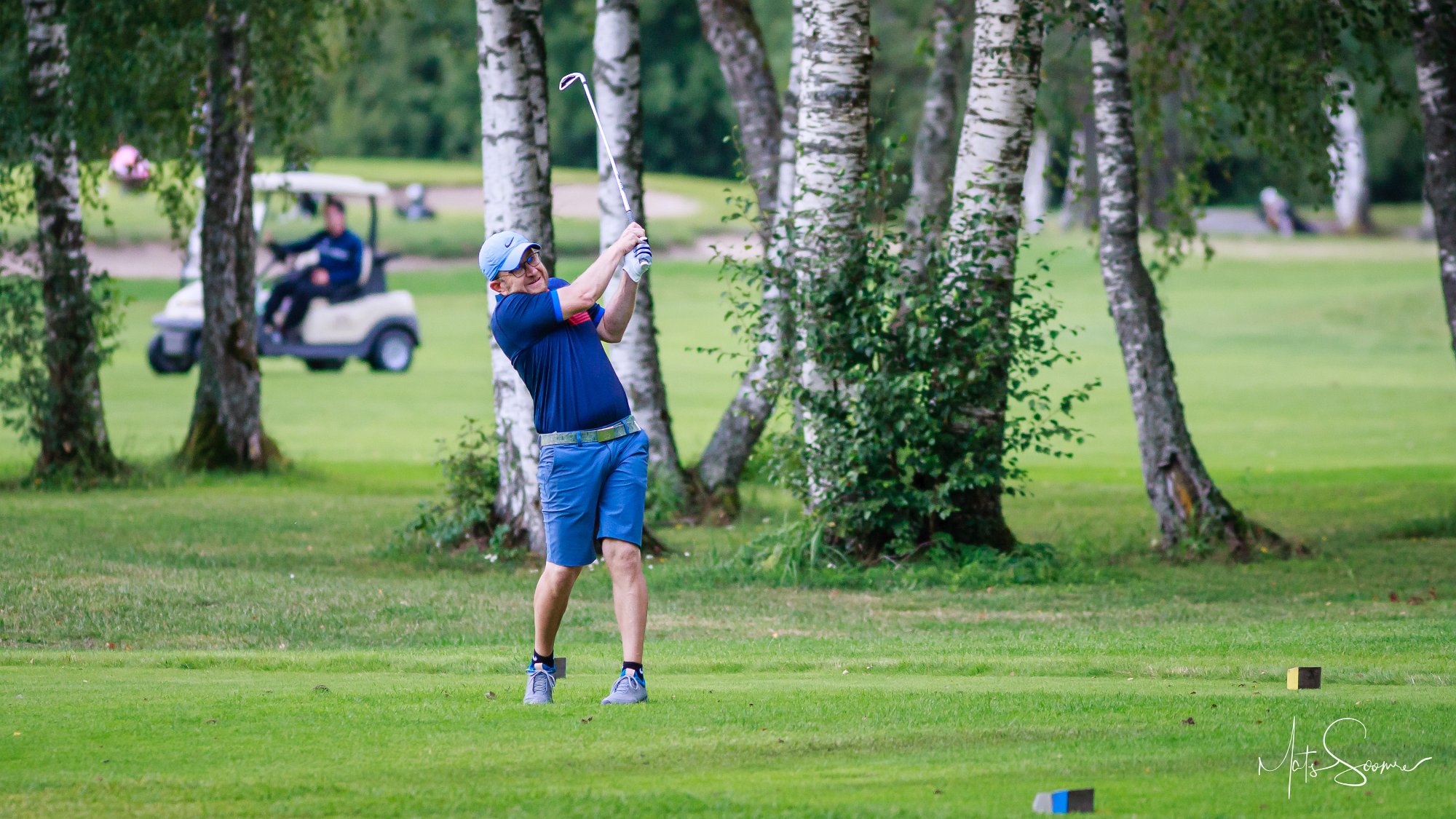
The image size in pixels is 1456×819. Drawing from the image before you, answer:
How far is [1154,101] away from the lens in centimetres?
1681

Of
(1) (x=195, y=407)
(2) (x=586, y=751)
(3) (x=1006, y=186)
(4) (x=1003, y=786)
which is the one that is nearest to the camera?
(4) (x=1003, y=786)

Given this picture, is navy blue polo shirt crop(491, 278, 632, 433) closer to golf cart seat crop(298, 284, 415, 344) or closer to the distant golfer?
the distant golfer

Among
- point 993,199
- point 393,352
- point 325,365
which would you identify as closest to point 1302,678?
point 993,199

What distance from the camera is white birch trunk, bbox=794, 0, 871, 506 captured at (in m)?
12.2

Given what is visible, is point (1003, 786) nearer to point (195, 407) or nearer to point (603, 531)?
point (603, 531)

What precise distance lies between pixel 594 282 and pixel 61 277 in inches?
444

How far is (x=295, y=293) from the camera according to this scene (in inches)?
1241

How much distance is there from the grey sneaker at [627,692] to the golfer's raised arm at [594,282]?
55.4 inches

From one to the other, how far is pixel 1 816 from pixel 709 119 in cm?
7124

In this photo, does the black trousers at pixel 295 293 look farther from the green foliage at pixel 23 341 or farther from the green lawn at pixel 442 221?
the green foliage at pixel 23 341

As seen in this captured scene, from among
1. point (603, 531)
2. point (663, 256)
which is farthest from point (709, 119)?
point (603, 531)

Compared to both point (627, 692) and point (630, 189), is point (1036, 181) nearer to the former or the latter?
point (630, 189)

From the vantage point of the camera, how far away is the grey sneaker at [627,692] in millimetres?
6707

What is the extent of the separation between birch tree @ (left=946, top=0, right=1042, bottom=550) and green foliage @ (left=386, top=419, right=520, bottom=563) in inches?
133
